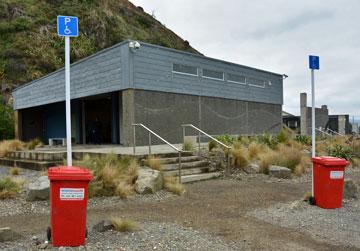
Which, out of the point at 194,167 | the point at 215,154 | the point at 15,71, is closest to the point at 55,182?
the point at 194,167

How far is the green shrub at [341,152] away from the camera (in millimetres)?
16734

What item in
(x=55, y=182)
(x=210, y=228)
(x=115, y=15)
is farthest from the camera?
(x=115, y=15)

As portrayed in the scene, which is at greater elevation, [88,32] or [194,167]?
[88,32]

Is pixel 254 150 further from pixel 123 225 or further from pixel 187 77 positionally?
pixel 123 225

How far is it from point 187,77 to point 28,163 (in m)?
7.97

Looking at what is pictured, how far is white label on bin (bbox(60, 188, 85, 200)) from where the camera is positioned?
535 cm

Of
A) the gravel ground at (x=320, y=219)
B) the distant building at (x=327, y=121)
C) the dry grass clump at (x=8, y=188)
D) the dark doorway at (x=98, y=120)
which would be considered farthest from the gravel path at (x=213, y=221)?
the distant building at (x=327, y=121)

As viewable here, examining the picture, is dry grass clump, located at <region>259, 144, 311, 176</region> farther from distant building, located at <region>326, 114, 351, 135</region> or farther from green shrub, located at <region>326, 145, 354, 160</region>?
distant building, located at <region>326, 114, 351, 135</region>

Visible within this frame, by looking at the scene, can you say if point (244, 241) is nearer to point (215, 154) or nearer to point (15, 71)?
point (215, 154)

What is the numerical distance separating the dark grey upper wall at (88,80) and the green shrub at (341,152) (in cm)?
868

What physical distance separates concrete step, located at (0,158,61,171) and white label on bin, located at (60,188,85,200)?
871 cm

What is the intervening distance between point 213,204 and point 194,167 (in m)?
3.86

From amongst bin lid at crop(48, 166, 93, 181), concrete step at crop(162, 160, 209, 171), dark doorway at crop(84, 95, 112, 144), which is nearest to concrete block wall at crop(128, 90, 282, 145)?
concrete step at crop(162, 160, 209, 171)

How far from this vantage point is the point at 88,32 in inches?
1774
